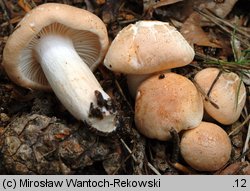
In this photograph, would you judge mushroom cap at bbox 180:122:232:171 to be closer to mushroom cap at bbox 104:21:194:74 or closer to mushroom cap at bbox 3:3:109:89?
mushroom cap at bbox 104:21:194:74

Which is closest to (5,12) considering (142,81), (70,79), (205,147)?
(70,79)

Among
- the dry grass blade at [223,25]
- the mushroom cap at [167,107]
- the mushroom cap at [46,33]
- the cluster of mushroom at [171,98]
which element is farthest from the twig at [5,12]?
the dry grass blade at [223,25]

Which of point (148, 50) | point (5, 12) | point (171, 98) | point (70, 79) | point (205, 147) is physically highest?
point (5, 12)

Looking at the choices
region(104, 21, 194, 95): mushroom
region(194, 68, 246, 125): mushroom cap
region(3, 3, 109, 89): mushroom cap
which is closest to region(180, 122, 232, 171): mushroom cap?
region(194, 68, 246, 125): mushroom cap

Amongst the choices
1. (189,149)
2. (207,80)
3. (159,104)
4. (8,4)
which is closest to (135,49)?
(159,104)

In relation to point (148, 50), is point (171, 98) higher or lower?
lower

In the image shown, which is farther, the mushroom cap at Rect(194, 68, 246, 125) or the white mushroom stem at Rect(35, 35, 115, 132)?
the mushroom cap at Rect(194, 68, 246, 125)

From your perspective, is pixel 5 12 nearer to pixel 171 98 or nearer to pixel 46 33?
pixel 46 33
